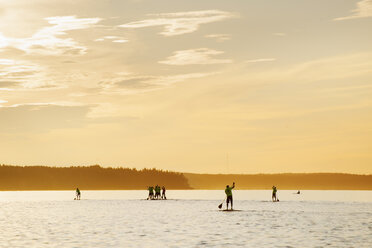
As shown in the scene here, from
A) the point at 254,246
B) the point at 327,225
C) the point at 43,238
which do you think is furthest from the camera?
the point at 327,225

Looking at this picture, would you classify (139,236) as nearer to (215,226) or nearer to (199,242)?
(199,242)

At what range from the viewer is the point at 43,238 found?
36.4 m

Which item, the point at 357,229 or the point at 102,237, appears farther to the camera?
the point at 357,229

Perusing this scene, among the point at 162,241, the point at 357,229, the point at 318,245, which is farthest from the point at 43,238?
the point at 357,229

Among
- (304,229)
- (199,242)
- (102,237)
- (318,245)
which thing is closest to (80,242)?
(102,237)

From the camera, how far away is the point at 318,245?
32062 millimetres

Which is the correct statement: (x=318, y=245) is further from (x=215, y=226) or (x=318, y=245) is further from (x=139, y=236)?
(x=215, y=226)

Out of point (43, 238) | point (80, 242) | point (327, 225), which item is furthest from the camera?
point (327, 225)

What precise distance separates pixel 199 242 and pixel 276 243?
13.1 feet

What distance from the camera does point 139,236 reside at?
123 feet

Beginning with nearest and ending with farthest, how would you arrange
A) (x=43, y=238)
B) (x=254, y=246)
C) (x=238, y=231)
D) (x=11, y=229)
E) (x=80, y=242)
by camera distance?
(x=254, y=246) < (x=80, y=242) < (x=43, y=238) < (x=238, y=231) < (x=11, y=229)

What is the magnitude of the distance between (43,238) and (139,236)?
5.50 meters

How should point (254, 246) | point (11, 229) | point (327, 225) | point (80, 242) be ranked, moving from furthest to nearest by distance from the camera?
point (327, 225) → point (11, 229) → point (80, 242) → point (254, 246)

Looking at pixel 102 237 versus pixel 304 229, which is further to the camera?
pixel 304 229
